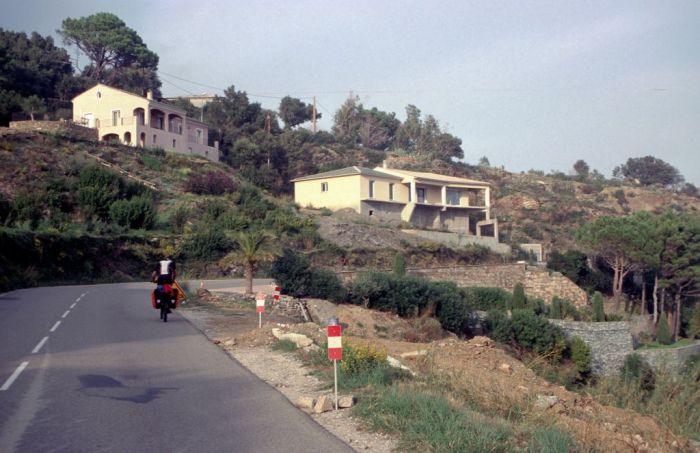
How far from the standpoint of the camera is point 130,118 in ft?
235

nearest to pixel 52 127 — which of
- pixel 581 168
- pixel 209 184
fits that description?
pixel 209 184

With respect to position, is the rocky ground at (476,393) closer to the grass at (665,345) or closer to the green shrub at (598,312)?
the green shrub at (598,312)

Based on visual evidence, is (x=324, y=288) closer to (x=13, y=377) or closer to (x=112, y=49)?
(x=13, y=377)

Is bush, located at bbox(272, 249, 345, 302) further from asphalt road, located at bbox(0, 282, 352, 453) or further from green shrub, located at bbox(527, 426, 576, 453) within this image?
green shrub, located at bbox(527, 426, 576, 453)

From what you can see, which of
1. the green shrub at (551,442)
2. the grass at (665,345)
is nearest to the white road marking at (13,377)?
the green shrub at (551,442)

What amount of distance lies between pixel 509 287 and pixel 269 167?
3754 cm

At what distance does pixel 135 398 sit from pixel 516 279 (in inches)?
1725

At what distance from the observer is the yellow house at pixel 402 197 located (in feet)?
208

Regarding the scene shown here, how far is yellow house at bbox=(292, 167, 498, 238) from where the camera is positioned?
208 feet

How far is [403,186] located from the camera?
6650 centimetres

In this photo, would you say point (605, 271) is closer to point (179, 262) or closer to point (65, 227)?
point (179, 262)

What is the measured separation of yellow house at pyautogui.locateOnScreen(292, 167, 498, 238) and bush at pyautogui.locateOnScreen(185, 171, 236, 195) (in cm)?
755

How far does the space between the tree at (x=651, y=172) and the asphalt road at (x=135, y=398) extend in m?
110

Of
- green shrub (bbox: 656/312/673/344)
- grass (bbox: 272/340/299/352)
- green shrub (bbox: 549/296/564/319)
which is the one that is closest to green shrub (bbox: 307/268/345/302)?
green shrub (bbox: 549/296/564/319)
